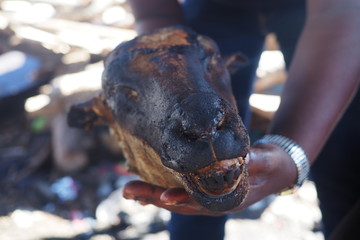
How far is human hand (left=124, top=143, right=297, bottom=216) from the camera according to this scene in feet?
4.17

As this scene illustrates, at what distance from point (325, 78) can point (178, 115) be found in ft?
2.26

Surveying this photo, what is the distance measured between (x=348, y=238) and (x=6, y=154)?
152 inches

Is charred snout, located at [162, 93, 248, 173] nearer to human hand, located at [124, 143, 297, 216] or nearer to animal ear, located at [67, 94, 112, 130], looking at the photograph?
human hand, located at [124, 143, 297, 216]

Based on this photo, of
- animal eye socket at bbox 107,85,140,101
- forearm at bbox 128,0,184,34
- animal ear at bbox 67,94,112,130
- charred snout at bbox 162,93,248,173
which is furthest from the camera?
forearm at bbox 128,0,184,34

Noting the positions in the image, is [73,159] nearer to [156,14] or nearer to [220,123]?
[156,14]

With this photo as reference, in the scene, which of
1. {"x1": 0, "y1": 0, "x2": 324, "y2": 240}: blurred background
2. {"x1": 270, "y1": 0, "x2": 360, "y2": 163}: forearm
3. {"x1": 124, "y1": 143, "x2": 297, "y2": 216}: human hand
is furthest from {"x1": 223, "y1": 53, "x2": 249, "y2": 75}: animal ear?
{"x1": 0, "y1": 0, "x2": 324, "y2": 240}: blurred background

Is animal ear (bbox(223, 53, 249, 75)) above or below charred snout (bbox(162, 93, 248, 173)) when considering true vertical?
below

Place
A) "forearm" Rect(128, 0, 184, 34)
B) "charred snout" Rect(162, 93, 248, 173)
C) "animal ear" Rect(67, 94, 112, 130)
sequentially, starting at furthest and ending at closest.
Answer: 1. "forearm" Rect(128, 0, 184, 34)
2. "animal ear" Rect(67, 94, 112, 130)
3. "charred snout" Rect(162, 93, 248, 173)

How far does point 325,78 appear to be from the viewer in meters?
1.51

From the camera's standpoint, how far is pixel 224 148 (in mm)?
1049

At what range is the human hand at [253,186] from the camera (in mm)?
1271

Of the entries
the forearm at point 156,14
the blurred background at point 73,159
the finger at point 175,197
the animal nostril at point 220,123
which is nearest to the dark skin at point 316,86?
the finger at point 175,197

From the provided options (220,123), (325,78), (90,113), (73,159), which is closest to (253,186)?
(220,123)

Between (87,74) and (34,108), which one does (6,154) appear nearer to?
(34,108)
